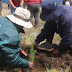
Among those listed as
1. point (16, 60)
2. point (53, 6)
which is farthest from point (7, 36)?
point (53, 6)

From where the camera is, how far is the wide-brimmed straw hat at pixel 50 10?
1972 millimetres

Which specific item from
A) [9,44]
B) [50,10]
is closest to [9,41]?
[9,44]

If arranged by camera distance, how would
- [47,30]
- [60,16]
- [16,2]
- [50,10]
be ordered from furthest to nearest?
[16,2], [47,30], [60,16], [50,10]

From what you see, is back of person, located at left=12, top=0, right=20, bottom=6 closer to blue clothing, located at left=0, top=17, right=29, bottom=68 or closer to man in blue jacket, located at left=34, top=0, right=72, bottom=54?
man in blue jacket, located at left=34, top=0, right=72, bottom=54

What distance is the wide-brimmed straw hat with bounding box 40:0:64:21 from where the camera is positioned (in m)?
1.97

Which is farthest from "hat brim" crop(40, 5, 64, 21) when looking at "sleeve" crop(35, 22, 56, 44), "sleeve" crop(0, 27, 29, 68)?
"sleeve" crop(0, 27, 29, 68)

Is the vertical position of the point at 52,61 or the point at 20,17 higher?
the point at 20,17

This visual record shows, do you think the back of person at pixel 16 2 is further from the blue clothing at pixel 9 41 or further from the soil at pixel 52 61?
the blue clothing at pixel 9 41

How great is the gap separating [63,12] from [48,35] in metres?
0.78

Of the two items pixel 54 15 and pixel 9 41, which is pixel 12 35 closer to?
pixel 9 41

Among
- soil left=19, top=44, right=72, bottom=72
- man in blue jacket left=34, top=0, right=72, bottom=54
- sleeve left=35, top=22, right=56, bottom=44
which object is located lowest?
soil left=19, top=44, right=72, bottom=72

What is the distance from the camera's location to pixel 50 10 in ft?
6.57

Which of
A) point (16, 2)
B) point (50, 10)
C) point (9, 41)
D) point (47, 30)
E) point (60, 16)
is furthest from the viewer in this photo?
point (16, 2)

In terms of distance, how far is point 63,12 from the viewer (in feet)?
6.98
